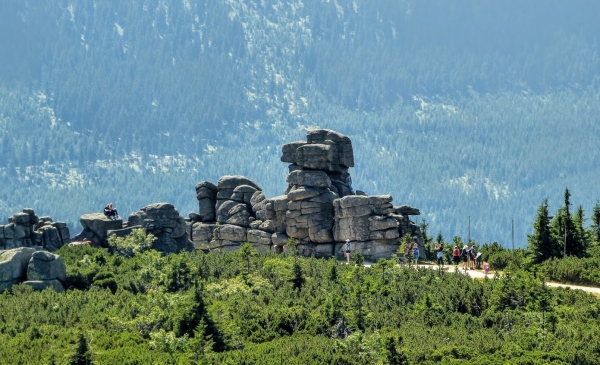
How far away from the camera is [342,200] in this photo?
62.5 metres

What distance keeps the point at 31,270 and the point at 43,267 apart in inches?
22.5

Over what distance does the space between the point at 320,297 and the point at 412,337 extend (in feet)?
24.8

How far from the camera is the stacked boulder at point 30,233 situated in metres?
57.9

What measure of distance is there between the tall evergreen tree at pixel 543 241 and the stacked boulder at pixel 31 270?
87.1 feet

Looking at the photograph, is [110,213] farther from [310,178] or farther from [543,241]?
[543,241]

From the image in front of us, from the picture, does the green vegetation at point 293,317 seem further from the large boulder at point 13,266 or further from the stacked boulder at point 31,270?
the large boulder at point 13,266

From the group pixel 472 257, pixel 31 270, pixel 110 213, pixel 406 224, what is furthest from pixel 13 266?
pixel 406 224

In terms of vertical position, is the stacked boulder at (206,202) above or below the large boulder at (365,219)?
above

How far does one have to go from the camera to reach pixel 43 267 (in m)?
46.5

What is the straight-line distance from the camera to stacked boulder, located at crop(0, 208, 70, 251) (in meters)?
57.9

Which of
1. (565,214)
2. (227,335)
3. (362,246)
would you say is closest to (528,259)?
(565,214)

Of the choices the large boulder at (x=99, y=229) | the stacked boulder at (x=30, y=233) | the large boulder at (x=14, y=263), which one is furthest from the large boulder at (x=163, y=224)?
the large boulder at (x=14, y=263)

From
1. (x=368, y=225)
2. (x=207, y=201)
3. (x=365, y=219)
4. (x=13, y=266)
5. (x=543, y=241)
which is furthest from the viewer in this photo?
(x=207, y=201)

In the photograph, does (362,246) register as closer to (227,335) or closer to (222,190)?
(222,190)
